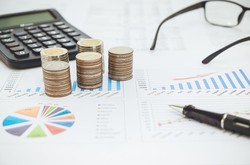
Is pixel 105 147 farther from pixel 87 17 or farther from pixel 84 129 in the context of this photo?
Result: pixel 87 17

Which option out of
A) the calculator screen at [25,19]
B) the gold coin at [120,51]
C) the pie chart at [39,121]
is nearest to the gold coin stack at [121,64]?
the gold coin at [120,51]

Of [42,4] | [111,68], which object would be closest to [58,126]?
[111,68]

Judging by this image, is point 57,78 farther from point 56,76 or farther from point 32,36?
point 32,36

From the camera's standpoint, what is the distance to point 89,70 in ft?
1.71

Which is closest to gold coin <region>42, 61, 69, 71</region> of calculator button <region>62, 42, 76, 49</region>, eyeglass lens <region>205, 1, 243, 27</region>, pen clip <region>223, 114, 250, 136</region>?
calculator button <region>62, 42, 76, 49</region>

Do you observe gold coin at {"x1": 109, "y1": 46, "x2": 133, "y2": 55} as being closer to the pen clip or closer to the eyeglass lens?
the pen clip

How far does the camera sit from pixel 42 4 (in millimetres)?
921

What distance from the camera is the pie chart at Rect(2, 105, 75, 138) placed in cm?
44

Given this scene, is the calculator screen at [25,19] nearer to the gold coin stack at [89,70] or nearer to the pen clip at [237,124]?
the gold coin stack at [89,70]

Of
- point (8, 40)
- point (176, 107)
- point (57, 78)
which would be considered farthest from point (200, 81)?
point (8, 40)

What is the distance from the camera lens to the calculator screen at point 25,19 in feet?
2.35

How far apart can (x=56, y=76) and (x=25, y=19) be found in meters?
0.28

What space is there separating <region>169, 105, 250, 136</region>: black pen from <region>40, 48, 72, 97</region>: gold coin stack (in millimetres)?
157

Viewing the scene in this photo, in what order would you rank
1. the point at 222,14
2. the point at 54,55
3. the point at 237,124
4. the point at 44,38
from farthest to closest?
the point at 222,14
the point at 44,38
the point at 54,55
the point at 237,124
